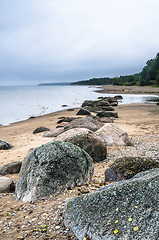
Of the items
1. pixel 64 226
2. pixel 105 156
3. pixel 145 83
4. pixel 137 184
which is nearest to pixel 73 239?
pixel 64 226

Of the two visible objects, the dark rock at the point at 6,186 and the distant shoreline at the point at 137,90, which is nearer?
the dark rock at the point at 6,186

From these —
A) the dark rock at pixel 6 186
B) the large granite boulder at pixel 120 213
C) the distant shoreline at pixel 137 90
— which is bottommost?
the distant shoreline at pixel 137 90

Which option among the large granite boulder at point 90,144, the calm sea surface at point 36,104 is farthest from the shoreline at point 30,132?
the calm sea surface at point 36,104

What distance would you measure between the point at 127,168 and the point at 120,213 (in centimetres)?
231

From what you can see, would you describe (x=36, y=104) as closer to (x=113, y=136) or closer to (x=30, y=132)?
(x=30, y=132)

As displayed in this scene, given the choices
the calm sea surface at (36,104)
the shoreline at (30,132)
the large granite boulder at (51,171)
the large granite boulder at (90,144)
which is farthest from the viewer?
the calm sea surface at (36,104)

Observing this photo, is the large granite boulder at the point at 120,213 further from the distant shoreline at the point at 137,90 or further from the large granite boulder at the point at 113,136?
the distant shoreline at the point at 137,90

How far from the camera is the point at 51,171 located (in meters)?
5.00

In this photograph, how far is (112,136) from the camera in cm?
984

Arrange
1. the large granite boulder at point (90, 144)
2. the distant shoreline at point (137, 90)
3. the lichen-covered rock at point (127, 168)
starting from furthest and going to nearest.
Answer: the distant shoreline at point (137, 90)
the large granite boulder at point (90, 144)
the lichen-covered rock at point (127, 168)

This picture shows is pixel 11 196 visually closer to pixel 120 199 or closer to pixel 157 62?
pixel 120 199

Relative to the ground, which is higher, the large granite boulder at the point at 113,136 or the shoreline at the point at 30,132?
the large granite boulder at the point at 113,136

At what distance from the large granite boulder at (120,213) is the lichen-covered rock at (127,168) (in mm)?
1869

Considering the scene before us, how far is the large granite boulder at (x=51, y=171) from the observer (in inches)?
193
